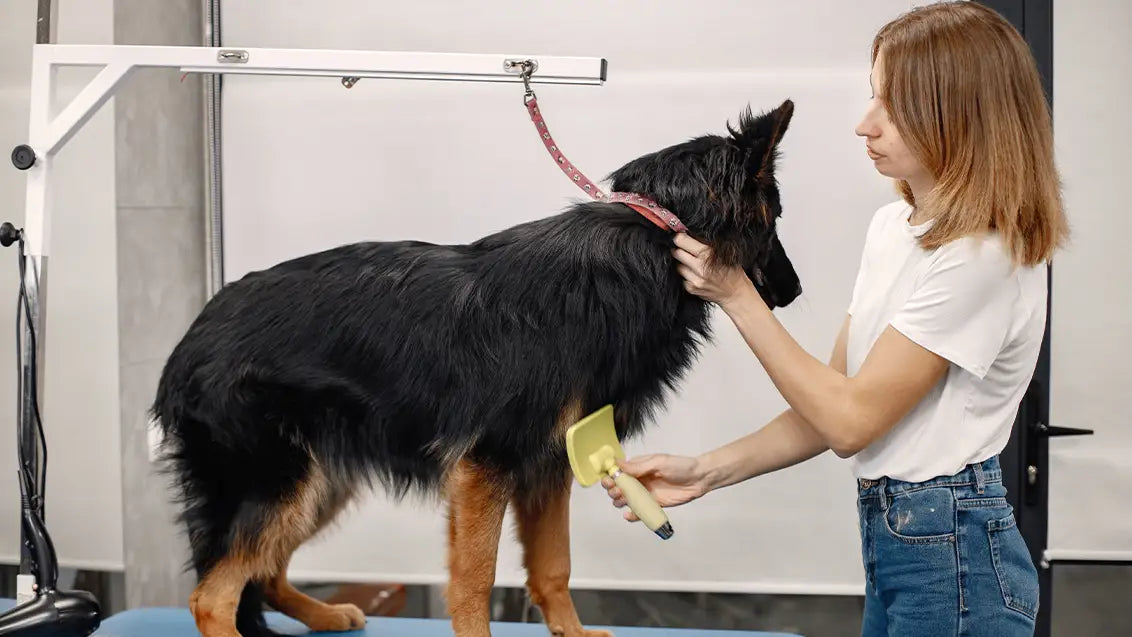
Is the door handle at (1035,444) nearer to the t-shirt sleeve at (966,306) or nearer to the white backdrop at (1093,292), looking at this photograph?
the white backdrop at (1093,292)

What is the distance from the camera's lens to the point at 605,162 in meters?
2.79

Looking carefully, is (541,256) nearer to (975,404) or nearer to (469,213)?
(975,404)

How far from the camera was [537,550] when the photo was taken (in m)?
1.79

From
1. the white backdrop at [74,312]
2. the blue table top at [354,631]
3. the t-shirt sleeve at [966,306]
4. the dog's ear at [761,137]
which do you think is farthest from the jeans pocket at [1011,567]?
the white backdrop at [74,312]

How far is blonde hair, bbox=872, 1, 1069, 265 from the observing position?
1.35m

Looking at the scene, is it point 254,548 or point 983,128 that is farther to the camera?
point 254,548

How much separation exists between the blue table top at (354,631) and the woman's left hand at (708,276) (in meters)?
0.90

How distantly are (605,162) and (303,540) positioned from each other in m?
1.45

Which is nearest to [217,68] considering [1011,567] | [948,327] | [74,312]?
[948,327]

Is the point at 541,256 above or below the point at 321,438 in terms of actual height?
above

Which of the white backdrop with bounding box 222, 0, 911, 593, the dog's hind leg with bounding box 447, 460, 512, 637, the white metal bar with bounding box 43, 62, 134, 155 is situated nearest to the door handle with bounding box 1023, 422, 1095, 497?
the white backdrop with bounding box 222, 0, 911, 593

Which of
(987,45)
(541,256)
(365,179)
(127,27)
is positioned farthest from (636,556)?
(127,27)

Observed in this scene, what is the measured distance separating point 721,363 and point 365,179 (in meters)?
1.16

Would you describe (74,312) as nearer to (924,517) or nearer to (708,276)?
(708,276)
